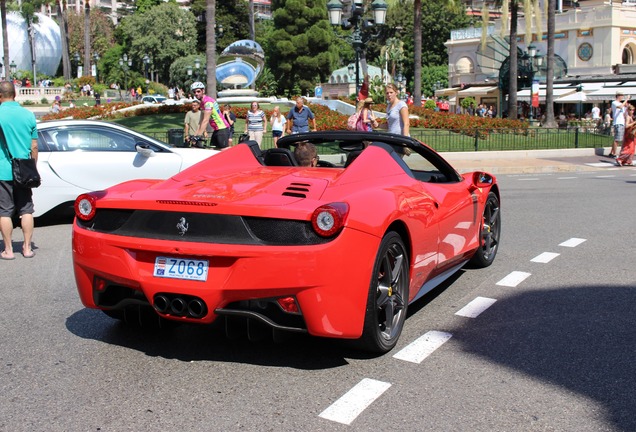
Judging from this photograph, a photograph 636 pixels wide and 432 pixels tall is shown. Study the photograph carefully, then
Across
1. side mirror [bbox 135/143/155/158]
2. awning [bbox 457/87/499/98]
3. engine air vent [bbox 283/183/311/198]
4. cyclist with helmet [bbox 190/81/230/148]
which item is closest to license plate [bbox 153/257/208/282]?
engine air vent [bbox 283/183/311/198]

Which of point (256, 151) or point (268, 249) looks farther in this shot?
point (256, 151)

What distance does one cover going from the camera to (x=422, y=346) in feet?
16.0

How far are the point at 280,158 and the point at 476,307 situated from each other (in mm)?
1878

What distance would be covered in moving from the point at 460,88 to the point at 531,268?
62595 millimetres

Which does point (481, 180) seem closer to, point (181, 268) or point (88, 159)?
point (181, 268)

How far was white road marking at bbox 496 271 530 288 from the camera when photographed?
21.9 feet

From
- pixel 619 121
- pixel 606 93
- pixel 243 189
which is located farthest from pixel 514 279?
pixel 606 93

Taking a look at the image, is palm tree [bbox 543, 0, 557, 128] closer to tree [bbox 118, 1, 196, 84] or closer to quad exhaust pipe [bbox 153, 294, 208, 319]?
quad exhaust pipe [bbox 153, 294, 208, 319]

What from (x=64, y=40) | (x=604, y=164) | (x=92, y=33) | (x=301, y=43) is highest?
(x=92, y=33)

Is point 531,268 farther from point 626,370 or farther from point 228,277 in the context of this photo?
point 228,277

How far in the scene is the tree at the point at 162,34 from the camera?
294 feet

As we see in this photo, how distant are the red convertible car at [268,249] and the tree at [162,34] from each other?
88.5 m

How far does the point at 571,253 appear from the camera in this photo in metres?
8.07

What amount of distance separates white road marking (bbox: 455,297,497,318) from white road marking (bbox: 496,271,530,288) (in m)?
0.59
